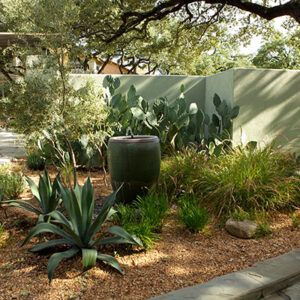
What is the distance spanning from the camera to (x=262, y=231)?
121 inches

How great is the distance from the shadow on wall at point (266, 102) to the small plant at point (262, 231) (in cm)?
289

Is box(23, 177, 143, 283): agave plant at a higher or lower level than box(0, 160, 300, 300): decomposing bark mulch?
higher

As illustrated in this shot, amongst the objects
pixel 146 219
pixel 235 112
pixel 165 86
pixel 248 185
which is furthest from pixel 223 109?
pixel 146 219

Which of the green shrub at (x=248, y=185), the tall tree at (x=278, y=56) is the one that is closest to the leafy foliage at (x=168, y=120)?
the green shrub at (x=248, y=185)

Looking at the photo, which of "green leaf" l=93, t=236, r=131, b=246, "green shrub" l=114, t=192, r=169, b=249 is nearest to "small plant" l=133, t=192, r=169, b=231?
"green shrub" l=114, t=192, r=169, b=249

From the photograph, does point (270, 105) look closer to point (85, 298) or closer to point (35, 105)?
point (35, 105)

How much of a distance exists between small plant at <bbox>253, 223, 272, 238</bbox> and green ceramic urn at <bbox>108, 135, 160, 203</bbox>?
127 cm

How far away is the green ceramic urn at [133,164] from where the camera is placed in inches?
137

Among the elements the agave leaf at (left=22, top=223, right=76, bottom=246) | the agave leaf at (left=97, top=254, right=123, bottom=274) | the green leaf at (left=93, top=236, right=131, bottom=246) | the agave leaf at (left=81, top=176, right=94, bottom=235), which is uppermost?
the agave leaf at (left=81, top=176, right=94, bottom=235)

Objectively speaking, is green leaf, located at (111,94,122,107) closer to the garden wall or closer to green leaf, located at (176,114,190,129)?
the garden wall

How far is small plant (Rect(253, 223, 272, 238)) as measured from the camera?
304 cm

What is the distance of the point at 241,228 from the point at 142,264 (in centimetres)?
111

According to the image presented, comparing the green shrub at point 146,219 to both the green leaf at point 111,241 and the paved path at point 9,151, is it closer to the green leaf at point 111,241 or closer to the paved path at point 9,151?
the green leaf at point 111,241

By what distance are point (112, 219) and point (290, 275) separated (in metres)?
1.77
